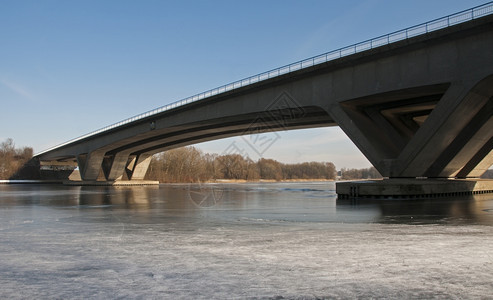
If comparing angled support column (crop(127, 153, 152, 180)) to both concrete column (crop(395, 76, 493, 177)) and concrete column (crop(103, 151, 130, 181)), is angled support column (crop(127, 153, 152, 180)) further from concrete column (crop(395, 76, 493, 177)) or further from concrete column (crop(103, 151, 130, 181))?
concrete column (crop(395, 76, 493, 177))

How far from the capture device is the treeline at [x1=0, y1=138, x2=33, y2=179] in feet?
321

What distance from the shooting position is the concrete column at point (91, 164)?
67.4 meters

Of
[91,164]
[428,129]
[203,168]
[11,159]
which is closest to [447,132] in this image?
[428,129]

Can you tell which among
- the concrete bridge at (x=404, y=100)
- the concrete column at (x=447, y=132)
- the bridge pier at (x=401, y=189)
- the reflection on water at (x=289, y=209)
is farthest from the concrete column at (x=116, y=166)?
the concrete column at (x=447, y=132)

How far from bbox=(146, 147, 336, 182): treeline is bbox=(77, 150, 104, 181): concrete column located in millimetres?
30460

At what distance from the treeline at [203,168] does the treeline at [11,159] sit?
32597 mm

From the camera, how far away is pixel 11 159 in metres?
103

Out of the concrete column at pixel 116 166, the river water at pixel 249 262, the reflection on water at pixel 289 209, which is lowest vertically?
the reflection on water at pixel 289 209

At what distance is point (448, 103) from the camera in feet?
74.9

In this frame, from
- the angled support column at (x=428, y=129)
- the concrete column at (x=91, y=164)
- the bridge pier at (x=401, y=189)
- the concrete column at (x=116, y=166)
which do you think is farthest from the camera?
the concrete column at (x=116, y=166)

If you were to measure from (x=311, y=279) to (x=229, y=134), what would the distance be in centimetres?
5228

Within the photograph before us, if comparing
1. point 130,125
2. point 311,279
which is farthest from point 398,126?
point 130,125

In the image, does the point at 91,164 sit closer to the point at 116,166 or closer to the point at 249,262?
the point at 116,166

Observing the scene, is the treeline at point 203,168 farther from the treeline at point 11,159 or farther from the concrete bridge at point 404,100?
the concrete bridge at point 404,100
